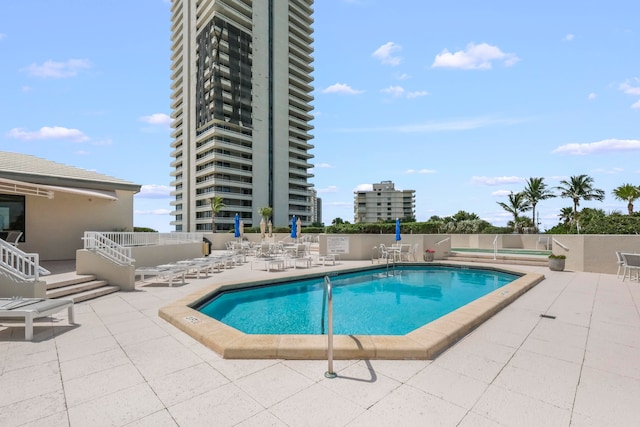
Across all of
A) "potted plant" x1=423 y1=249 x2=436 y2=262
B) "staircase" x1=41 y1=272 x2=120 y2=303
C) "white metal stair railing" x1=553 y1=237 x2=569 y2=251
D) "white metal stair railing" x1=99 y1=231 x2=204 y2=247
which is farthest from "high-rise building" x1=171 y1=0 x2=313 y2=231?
"white metal stair railing" x1=553 y1=237 x2=569 y2=251

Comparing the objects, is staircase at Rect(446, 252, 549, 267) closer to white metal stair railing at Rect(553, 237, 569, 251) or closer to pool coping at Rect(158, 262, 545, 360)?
white metal stair railing at Rect(553, 237, 569, 251)

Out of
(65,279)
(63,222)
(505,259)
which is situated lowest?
(505,259)

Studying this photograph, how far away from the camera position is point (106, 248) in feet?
29.9

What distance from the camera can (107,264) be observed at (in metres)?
8.60

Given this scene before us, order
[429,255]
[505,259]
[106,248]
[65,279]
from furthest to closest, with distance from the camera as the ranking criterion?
[429,255] → [505,259] → [106,248] → [65,279]

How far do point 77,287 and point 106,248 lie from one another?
67.1 inches

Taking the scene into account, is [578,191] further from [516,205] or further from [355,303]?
[355,303]

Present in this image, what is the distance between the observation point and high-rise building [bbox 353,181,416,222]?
377 ft

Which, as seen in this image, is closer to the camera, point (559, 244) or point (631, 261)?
point (631, 261)

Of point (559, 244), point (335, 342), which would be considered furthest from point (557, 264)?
point (335, 342)

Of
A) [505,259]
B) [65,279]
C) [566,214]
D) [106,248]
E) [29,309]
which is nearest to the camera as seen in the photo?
[29,309]

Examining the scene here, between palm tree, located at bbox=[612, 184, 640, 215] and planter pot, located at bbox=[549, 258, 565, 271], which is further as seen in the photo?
palm tree, located at bbox=[612, 184, 640, 215]

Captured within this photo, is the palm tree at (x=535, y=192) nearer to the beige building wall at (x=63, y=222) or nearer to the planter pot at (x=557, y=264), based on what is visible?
the planter pot at (x=557, y=264)

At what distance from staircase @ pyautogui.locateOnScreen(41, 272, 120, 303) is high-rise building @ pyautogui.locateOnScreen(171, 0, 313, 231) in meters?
44.9
